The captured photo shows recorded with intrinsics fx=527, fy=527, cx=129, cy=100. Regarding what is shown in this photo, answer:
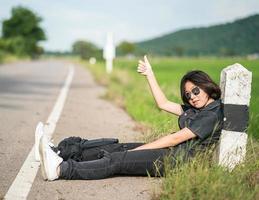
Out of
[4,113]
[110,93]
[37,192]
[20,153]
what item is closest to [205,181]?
[37,192]

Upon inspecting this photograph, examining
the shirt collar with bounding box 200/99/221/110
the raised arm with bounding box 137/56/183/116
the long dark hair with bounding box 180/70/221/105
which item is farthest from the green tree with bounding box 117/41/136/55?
the shirt collar with bounding box 200/99/221/110

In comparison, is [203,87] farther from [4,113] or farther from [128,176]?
[4,113]

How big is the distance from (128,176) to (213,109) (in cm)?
111

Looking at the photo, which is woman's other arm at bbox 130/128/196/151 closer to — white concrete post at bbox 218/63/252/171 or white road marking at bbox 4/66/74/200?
white concrete post at bbox 218/63/252/171

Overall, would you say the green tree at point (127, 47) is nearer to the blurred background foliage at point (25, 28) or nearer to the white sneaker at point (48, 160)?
the blurred background foliage at point (25, 28)

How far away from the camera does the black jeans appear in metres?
4.90

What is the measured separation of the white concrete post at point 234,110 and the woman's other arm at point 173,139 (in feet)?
1.13

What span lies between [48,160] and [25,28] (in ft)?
318

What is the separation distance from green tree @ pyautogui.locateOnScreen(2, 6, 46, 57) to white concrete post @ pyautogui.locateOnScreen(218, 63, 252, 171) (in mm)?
91211

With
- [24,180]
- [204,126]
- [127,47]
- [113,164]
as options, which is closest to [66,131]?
[24,180]

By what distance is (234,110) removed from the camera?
4.95 m

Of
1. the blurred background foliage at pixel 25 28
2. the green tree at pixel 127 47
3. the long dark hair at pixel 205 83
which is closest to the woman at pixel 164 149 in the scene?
Answer: the long dark hair at pixel 205 83

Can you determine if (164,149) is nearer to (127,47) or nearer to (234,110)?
(234,110)

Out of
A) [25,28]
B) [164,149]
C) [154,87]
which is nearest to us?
[164,149]
